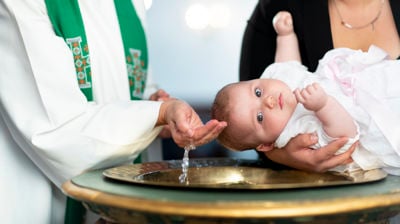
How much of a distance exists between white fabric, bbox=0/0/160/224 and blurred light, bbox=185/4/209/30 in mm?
3412

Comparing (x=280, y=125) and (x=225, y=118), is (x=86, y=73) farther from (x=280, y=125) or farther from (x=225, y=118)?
(x=280, y=125)

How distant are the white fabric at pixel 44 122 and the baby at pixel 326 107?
20 cm

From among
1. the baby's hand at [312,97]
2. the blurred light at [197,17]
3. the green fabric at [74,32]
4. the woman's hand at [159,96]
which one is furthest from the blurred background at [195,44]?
the baby's hand at [312,97]

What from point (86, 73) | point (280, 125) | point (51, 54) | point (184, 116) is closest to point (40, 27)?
point (51, 54)

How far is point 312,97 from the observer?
4.41 feet

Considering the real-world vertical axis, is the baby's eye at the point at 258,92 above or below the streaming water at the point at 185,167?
above

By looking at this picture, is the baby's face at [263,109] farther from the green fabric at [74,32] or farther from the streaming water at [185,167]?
the green fabric at [74,32]

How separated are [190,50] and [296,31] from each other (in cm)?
333

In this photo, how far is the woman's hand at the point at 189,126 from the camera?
136 centimetres

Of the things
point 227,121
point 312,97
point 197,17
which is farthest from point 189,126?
point 197,17

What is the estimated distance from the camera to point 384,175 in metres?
1.30

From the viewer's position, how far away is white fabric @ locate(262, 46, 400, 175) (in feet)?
4.59

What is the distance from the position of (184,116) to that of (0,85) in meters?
0.43

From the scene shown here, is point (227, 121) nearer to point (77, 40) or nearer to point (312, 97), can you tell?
point (312, 97)
